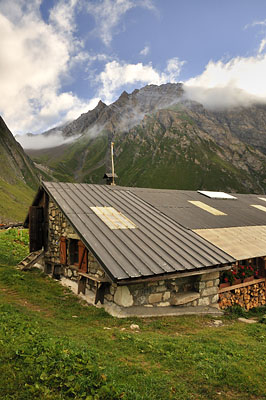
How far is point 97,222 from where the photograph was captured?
11.8 m

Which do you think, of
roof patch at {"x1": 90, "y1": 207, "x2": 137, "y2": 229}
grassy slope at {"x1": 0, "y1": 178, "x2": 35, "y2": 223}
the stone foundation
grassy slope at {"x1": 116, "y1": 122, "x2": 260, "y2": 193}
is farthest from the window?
grassy slope at {"x1": 116, "y1": 122, "x2": 260, "y2": 193}

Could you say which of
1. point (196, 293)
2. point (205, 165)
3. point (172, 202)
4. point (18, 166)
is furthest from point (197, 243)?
point (205, 165)

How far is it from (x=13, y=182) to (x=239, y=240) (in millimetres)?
91083

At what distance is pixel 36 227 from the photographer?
15250mm

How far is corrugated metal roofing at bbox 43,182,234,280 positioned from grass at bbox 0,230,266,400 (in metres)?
1.83

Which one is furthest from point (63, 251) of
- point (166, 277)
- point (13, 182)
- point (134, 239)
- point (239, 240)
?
point (13, 182)

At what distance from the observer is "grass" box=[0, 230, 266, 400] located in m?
4.84

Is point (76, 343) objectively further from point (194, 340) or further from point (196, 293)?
point (196, 293)

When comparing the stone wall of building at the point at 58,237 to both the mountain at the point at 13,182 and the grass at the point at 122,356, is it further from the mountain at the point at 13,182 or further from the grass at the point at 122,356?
the mountain at the point at 13,182

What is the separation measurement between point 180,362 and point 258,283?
9849mm

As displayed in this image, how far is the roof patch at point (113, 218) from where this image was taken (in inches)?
473

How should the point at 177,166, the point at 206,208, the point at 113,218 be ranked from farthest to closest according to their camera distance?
the point at 177,166, the point at 206,208, the point at 113,218

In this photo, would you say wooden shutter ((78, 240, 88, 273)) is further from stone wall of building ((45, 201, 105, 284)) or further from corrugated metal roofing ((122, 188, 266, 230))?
corrugated metal roofing ((122, 188, 266, 230))

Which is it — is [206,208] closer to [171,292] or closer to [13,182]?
[171,292]
